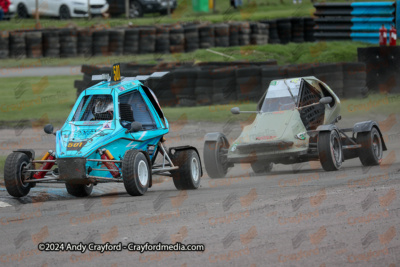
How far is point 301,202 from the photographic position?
841cm

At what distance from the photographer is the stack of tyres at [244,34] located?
98.8ft

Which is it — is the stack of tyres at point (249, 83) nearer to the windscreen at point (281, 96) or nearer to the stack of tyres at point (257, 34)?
the windscreen at point (281, 96)

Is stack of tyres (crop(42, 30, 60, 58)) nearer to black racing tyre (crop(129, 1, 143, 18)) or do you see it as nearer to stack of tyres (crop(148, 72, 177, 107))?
black racing tyre (crop(129, 1, 143, 18))

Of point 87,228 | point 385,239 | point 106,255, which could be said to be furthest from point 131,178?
point 385,239

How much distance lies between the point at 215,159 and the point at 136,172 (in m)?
3.04

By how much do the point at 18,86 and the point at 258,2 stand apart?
20.6 meters

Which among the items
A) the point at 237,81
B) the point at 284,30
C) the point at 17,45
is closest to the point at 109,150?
the point at 237,81

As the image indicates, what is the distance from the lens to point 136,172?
940 cm

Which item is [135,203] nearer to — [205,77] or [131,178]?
[131,178]

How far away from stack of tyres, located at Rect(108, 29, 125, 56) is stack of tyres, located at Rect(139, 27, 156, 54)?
Result: 0.73m

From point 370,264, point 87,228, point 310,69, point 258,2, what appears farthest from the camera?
point 258,2

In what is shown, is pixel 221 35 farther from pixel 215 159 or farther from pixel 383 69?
pixel 215 159

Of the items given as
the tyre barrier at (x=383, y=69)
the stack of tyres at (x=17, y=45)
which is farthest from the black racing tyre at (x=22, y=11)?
the tyre barrier at (x=383, y=69)

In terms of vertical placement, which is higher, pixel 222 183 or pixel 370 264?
pixel 370 264
